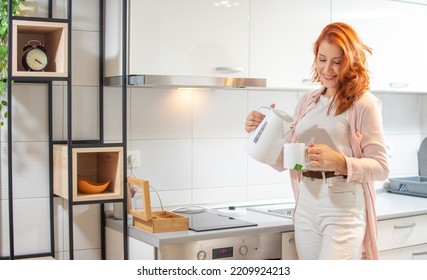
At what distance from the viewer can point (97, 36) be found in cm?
293

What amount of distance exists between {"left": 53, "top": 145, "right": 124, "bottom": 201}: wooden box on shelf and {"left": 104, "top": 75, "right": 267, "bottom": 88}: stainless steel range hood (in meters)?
0.29

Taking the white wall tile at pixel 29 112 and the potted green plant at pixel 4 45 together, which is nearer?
the potted green plant at pixel 4 45

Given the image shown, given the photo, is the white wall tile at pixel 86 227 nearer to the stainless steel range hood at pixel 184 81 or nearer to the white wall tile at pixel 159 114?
the white wall tile at pixel 159 114

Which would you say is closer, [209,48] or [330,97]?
[330,97]

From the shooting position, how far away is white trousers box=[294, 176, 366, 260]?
241 cm

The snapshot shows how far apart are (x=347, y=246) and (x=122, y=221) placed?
978mm

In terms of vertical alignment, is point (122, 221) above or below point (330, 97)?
below

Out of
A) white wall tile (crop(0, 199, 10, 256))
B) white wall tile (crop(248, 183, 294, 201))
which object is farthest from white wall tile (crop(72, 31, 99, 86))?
white wall tile (crop(248, 183, 294, 201))

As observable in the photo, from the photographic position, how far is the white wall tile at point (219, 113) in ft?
10.5

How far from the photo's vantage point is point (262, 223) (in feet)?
→ 9.06

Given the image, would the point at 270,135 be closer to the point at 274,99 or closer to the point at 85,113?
the point at 85,113

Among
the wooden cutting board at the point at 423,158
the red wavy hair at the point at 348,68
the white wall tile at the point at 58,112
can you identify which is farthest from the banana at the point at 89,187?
the wooden cutting board at the point at 423,158

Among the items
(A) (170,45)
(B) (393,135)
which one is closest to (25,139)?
Result: (A) (170,45)
